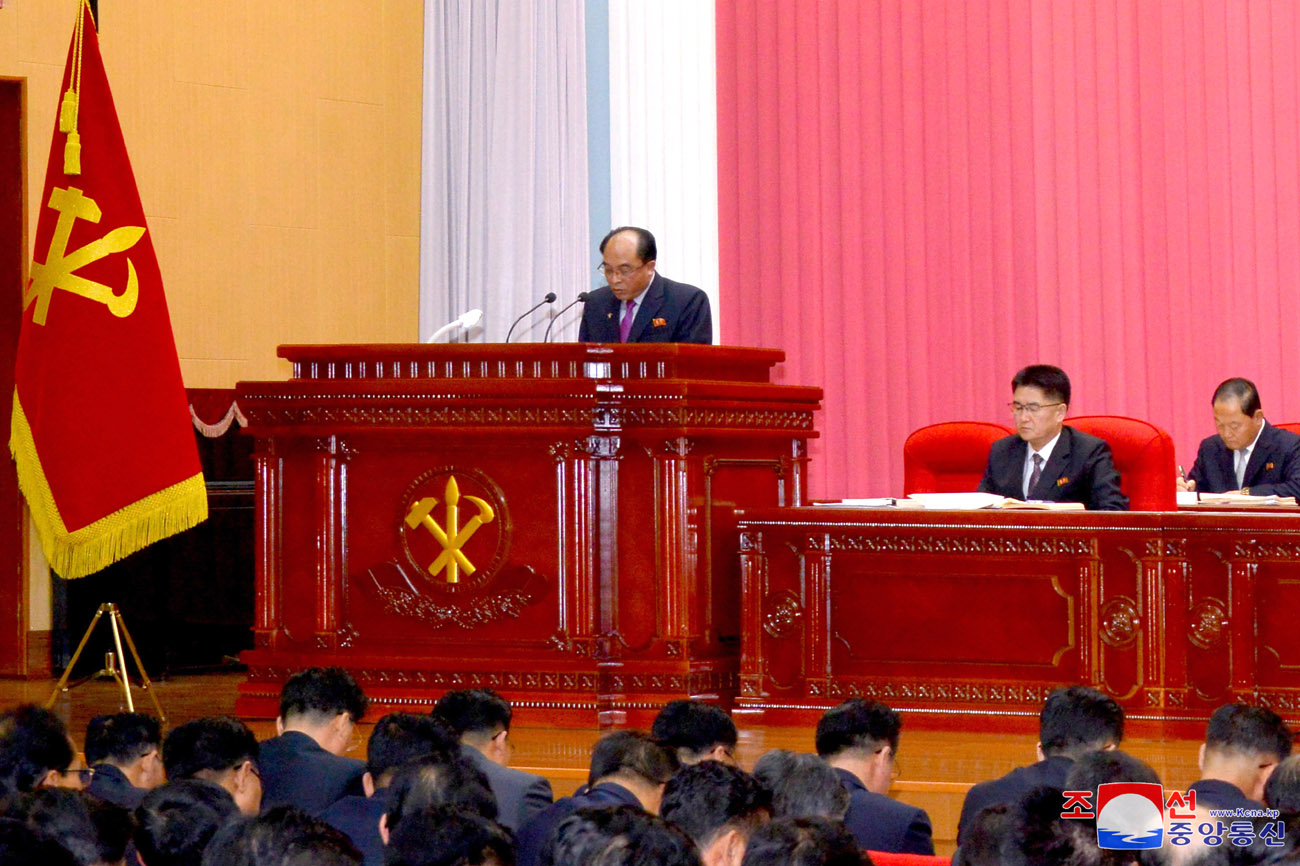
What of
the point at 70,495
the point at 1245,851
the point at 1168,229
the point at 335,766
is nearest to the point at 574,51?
the point at 1168,229

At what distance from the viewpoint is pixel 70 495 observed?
5.30 meters

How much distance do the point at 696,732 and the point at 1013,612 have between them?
1772 millimetres

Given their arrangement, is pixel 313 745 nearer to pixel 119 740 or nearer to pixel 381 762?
pixel 119 740

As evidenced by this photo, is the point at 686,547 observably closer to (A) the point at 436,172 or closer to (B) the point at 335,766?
(B) the point at 335,766

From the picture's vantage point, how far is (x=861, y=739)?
3295 mm

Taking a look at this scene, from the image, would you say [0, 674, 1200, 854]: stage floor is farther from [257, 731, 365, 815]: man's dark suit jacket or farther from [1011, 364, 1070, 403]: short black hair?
[1011, 364, 1070, 403]: short black hair

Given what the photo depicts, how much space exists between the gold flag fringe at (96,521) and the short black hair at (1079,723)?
290 centimetres

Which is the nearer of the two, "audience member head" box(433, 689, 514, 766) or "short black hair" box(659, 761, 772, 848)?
"short black hair" box(659, 761, 772, 848)

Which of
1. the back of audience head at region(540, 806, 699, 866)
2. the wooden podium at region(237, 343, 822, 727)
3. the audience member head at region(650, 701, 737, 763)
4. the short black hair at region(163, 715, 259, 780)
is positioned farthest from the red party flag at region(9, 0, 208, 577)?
the back of audience head at region(540, 806, 699, 866)

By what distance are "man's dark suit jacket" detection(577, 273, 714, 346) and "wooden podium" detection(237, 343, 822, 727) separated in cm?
57

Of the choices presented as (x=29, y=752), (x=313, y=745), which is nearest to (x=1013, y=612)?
(x=313, y=745)

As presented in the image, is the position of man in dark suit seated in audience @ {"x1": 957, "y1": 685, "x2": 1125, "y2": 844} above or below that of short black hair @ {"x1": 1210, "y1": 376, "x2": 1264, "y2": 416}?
below

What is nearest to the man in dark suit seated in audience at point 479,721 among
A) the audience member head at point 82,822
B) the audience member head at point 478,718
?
the audience member head at point 478,718

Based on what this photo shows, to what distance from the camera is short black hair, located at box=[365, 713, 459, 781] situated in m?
3.03
